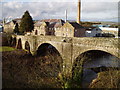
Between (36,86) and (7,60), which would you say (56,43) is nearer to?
(7,60)

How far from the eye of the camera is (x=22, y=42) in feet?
104

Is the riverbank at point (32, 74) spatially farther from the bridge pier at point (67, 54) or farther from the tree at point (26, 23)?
the tree at point (26, 23)

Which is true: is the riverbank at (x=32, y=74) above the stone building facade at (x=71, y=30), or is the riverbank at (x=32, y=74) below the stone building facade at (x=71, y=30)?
below

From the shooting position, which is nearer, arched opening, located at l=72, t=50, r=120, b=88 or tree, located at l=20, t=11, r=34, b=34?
arched opening, located at l=72, t=50, r=120, b=88

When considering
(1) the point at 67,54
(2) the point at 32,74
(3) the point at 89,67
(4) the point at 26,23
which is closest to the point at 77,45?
(1) the point at 67,54

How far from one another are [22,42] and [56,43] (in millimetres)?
11933

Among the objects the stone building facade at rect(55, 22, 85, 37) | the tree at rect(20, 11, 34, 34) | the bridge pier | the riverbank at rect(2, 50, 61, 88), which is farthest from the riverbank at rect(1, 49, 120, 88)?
the stone building facade at rect(55, 22, 85, 37)

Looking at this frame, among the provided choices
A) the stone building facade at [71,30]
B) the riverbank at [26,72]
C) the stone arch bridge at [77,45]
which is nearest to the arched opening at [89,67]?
the stone arch bridge at [77,45]

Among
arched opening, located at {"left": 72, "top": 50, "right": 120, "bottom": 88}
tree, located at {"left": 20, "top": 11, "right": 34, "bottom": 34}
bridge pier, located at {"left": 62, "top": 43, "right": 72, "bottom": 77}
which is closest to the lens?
arched opening, located at {"left": 72, "top": 50, "right": 120, "bottom": 88}

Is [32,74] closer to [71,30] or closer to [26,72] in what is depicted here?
[26,72]

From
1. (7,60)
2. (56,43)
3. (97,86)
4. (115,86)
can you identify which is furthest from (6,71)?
(115,86)

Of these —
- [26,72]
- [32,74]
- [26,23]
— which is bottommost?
[32,74]

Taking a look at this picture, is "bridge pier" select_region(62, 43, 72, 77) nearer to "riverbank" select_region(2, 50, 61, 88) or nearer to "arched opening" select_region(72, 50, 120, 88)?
"arched opening" select_region(72, 50, 120, 88)

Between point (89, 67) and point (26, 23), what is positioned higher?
point (26, 23)
